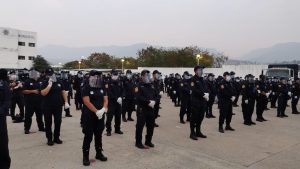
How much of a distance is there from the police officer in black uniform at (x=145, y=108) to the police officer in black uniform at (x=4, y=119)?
3227 millimetres

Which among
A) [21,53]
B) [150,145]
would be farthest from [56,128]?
[21,53]

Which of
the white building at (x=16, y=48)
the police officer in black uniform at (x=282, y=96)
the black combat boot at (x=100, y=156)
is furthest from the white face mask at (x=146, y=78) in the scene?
the white building at (x=16, y=48)

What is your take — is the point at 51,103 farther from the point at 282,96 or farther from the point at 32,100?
the point at 282,96

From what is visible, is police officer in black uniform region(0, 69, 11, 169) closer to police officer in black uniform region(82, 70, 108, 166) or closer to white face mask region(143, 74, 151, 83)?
police officer in black uniform region(82, 70, 108, 166)

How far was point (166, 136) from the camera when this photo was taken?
9.23 m

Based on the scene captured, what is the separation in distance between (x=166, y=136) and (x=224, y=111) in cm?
214

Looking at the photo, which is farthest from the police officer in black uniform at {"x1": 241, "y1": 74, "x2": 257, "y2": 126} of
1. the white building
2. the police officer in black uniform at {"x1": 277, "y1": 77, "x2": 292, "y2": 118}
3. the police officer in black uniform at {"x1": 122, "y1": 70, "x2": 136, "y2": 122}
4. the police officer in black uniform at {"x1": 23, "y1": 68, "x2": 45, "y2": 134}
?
the white building

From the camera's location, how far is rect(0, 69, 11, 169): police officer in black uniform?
16.4 feet

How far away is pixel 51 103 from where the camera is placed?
25.0 feet

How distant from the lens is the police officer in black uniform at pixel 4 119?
501cm

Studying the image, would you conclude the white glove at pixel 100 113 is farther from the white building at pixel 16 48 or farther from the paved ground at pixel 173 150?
the white building at pixel 16 48

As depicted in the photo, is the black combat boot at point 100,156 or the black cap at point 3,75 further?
the black combat boot at point 100,156

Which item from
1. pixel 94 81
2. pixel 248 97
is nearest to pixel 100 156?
pixel 94 81

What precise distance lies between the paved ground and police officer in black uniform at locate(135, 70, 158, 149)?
33 centimetres
